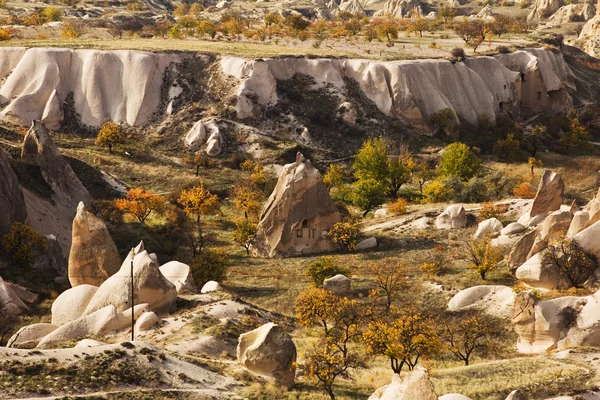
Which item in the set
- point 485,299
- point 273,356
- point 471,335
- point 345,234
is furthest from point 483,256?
point 273,356

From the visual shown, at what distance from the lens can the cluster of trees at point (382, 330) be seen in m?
29.7

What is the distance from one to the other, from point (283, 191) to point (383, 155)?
64.7 ft

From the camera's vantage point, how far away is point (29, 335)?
112ft

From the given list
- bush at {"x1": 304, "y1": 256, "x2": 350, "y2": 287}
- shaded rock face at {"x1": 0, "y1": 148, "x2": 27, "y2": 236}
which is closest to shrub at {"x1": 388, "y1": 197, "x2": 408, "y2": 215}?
bush at {"x1": 304, "y1": 256, "x2": 350, "y2": 287}

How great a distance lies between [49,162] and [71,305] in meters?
22.0

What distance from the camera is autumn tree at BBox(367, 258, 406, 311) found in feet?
138

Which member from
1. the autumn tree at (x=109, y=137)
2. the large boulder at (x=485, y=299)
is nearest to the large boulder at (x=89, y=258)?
the large boulder at (x=485, y=299)

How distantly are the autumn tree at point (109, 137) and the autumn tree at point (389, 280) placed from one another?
118 feet

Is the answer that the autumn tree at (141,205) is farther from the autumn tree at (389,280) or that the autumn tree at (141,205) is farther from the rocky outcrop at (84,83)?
the rocky outcrop at (84,83)

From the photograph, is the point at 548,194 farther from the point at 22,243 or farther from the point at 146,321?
the point at 22,243

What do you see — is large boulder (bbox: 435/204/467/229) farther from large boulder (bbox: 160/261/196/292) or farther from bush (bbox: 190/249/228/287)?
large boulder (bbox: 160/261/196/292)

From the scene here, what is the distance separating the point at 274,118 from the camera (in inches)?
3155

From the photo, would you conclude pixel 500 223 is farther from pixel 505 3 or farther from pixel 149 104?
pixel 505 3

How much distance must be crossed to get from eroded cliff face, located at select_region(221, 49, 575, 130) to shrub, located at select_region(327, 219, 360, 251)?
29.9m
